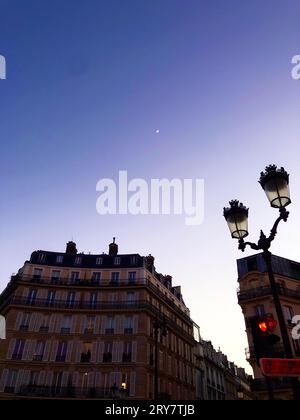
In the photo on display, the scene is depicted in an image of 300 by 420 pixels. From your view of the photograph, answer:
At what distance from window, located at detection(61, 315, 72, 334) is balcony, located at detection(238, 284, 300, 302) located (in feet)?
55.1

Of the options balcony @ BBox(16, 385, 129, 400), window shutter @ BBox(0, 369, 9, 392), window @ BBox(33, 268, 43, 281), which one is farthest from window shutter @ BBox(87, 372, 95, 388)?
window @ BBox(33, 268, 43, 281)

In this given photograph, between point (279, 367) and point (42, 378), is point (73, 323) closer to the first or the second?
point (42, 378)

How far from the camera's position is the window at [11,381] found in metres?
30.5

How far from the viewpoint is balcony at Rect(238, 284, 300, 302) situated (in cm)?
3072

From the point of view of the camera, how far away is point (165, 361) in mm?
Result: 36500

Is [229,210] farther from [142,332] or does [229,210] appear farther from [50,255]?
[50,255]

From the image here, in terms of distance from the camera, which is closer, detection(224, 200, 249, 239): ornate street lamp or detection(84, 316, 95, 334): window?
detection(224, 200, 249, 239): ornate street lamp

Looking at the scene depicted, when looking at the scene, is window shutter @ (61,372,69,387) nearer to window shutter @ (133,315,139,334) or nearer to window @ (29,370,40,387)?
window @ (29,370,40,387)

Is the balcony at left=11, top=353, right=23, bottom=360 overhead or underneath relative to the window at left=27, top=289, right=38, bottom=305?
underneath

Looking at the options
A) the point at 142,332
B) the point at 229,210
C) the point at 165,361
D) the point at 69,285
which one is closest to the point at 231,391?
the point at 165,361

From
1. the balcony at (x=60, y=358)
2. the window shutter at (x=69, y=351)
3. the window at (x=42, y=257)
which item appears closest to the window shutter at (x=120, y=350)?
the window shutter at (x=69, y=351)

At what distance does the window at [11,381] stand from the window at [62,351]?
12.6 ft

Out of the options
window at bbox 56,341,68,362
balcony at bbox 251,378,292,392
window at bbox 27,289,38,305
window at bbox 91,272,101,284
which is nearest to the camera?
balcony at bbox 251,378,292,392

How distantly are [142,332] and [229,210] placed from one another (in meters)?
29.7
